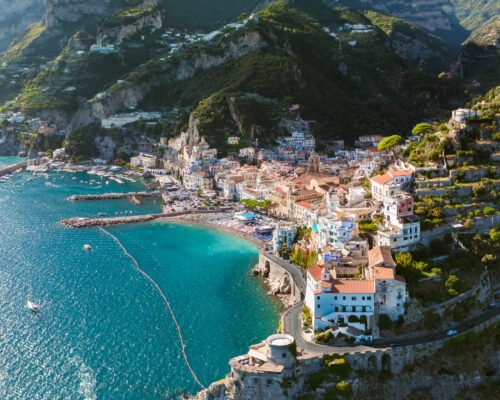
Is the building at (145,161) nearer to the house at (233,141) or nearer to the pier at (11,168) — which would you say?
the house at (233,141)

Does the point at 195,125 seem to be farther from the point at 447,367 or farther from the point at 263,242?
the point at 447,367

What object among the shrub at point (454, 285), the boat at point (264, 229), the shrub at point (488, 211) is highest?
the shrub at point (488, 211)

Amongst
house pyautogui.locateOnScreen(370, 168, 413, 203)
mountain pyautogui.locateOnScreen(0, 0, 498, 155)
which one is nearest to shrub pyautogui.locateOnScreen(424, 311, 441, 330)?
house pyautogui.locateOnScreen(370, 168, 413, 203)

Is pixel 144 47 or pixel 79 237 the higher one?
pixel 144 47

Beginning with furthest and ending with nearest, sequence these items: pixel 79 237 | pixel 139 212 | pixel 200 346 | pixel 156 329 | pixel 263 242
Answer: pixel 139 212 → pixel 79 237 → pixel 263 242 → pixel 156 329 → pixel 200 346

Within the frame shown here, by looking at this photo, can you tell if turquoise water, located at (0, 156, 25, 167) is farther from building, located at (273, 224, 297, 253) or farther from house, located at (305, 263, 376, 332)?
house, located at (305, 263, 376, 332)

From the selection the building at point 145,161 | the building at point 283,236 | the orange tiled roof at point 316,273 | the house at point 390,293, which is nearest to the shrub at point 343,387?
the house at point 390,293

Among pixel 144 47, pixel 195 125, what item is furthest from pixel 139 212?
pixel 144 47
